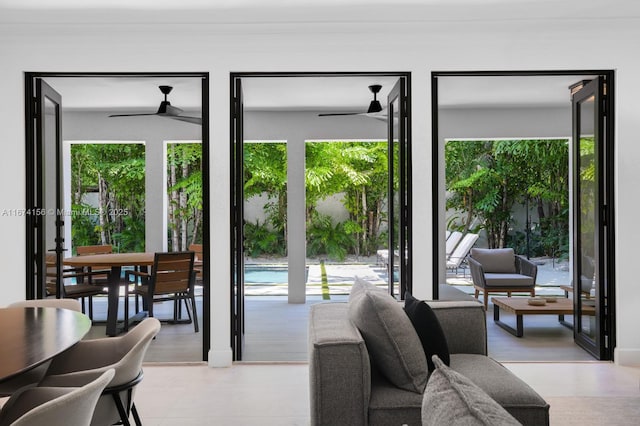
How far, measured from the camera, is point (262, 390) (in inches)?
139

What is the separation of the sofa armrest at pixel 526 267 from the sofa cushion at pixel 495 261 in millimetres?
105

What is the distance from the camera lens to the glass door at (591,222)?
13.7 ft

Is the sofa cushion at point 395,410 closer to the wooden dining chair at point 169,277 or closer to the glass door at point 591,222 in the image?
the glass door at point 591,222

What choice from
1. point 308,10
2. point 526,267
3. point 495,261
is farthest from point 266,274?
point 308,10

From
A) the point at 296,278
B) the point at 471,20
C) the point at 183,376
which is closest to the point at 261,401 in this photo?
the point at 183,376

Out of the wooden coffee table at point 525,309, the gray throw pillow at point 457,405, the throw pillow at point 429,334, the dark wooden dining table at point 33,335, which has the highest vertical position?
the gray throw pillow at point 457,405

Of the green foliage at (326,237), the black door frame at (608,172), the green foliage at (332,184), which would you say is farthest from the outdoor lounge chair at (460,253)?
the black door frame at (608,172)

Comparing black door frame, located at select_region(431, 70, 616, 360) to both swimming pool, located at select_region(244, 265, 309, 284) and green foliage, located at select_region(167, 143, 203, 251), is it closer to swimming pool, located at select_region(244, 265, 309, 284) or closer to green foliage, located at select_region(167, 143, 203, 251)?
swimming pool, located at select_region(244, 265, 309, 284)

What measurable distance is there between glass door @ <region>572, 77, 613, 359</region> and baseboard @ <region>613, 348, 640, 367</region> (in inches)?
4.2

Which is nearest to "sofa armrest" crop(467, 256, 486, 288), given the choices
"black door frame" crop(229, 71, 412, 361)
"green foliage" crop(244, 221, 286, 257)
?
"black door frame" crop(229, 71, 412, 361)

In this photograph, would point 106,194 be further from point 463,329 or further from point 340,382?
point 340,382

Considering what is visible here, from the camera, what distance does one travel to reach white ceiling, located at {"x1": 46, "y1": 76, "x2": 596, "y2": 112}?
228 inches

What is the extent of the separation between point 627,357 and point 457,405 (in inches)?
158

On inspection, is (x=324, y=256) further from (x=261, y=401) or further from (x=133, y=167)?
(x=261, y=401)
